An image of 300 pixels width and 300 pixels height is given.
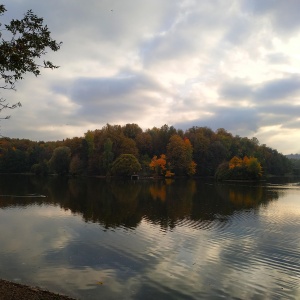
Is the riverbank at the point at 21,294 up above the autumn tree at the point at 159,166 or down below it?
below

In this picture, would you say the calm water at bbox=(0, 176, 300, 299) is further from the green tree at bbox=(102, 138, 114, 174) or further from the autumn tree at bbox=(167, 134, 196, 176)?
the autumn tree at bbox=(167, 134, 196, 176)

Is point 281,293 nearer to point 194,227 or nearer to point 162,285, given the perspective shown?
point 162,285

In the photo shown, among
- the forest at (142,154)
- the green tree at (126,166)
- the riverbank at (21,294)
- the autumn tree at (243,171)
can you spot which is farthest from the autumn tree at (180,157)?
the riverbank at (21,294)

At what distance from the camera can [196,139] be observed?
139875 millimetres

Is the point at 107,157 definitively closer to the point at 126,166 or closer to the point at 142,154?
the point at 126,166

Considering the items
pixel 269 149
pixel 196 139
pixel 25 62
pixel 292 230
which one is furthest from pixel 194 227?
pixel 269 149

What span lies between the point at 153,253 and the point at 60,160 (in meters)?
116

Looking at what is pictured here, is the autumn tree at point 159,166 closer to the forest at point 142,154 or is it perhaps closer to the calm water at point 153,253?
the forest at point 142,154

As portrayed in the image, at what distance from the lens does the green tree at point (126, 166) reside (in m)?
112

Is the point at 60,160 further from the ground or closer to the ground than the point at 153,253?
further from the ground

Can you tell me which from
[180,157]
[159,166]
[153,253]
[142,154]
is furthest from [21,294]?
[142,154]

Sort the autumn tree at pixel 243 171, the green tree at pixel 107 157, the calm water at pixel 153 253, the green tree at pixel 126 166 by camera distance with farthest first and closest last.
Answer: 1. the green tree at pixel 107 157
2. the green tree at pixel 126 166
3. the autumn tree at pixel 243 171
4. the calm water at pixel 153 253

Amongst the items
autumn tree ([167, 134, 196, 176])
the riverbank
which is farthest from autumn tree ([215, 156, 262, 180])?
the riverbank

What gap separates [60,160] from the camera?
5128 inches
